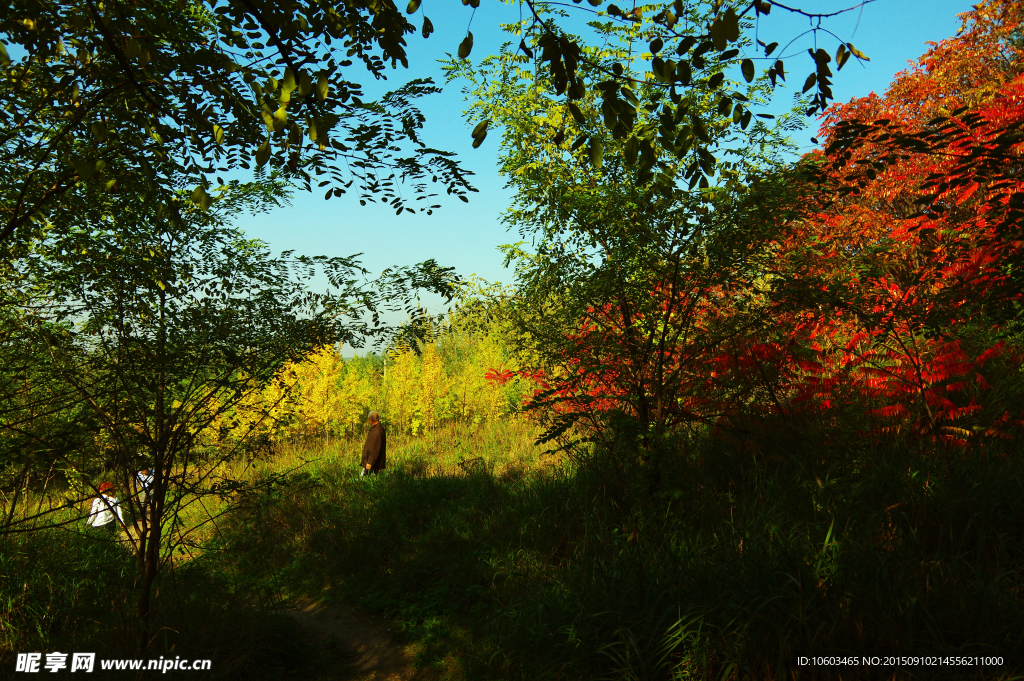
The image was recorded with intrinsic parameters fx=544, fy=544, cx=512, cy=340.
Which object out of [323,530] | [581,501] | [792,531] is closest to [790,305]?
[792,531]

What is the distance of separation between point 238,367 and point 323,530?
426 cm

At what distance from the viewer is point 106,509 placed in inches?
150

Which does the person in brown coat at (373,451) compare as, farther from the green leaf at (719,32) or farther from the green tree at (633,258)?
the green leaf at (719,32)

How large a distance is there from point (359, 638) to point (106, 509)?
2.95m

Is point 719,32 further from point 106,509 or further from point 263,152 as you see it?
point 106,509

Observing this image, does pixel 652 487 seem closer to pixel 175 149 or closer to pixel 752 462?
pixel 752 462

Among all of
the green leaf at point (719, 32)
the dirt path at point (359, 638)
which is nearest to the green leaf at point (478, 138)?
the green leaf at point (719, 32)

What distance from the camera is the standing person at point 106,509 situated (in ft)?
12.6

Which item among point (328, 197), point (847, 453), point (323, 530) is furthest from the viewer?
point (323, 530)

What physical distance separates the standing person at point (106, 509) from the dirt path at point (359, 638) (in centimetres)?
204

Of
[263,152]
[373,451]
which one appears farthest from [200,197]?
[373,451]

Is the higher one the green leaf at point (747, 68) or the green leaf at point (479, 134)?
the green leaf at point (747, 68)

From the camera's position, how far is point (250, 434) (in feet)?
16.6

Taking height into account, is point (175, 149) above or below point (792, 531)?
above
